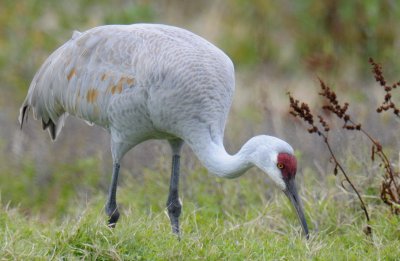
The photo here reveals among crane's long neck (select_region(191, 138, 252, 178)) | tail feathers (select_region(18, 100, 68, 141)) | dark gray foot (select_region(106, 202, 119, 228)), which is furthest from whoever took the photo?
tail feathers (select_region(18, 100, 68, 141))

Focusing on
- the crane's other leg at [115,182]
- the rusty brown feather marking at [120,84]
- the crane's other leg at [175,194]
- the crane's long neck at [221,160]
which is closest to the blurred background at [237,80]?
the crane's other leg at [175,194]

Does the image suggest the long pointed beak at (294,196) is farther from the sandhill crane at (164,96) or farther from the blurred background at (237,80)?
the blurred background at (237,80)

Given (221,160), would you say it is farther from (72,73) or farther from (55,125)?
(55,125)

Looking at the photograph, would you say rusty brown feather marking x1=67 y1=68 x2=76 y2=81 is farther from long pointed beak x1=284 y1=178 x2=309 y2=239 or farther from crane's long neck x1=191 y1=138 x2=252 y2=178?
long pointed beak x1=284 y1=178 x2=309 y2=239

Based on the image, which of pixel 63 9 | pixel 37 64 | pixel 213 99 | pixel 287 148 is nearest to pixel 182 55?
pixel 213 99

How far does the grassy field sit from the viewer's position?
5824 millimetres

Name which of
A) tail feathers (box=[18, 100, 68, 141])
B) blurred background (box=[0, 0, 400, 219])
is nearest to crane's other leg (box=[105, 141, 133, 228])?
tail feathers (box=[18, 100, 68, 141])

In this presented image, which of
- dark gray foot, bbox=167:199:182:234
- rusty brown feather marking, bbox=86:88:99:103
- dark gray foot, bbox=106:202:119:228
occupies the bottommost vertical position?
dark gray foot, bbox=106:202:119:228

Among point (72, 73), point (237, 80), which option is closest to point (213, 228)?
point (72, 73)

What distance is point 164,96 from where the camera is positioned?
6.26 meters

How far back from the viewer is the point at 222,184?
25.5 ft

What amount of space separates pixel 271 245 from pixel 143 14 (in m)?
6.99

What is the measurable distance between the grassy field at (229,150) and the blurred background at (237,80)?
19mm

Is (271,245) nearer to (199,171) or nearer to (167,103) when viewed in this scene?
(167,103)
